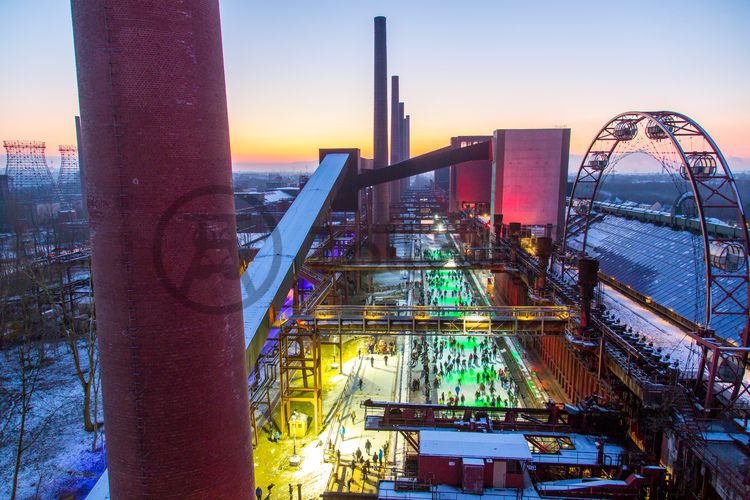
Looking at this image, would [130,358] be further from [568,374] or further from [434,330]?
[568,374]

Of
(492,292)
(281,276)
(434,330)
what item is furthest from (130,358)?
(492,292)

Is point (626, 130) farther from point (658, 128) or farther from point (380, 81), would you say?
point (380, 81)

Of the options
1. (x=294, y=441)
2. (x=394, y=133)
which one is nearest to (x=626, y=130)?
(x=294, y=441)

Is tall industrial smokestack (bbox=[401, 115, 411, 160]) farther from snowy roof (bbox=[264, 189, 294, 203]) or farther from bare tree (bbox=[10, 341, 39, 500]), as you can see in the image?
bare tree (bbox=[10, 341, 39, 500])
